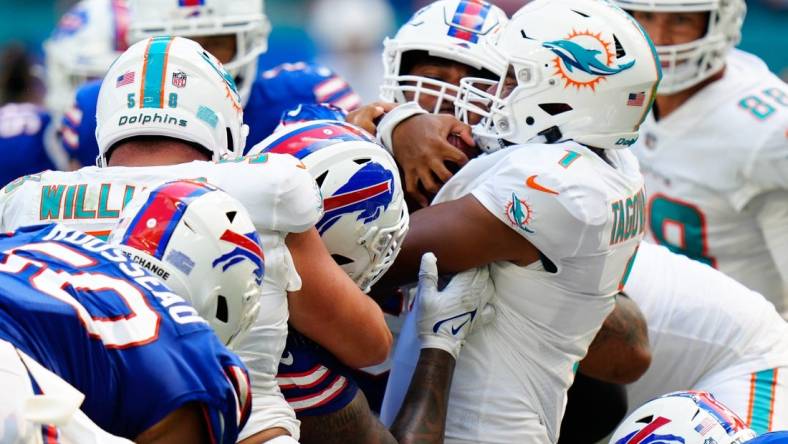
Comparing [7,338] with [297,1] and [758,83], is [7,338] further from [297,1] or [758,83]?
[297,1]

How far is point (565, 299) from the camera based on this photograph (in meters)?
2.97

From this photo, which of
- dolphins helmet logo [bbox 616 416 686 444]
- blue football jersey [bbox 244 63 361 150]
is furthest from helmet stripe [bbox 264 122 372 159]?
blue football jersey [bbox 244 63 361 150]

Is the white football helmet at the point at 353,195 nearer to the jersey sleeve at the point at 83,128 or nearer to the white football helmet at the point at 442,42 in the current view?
the white football helmet at the point at 442,42

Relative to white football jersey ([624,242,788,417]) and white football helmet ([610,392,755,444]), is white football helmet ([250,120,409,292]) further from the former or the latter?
white football jersey ([624,242,788,417])

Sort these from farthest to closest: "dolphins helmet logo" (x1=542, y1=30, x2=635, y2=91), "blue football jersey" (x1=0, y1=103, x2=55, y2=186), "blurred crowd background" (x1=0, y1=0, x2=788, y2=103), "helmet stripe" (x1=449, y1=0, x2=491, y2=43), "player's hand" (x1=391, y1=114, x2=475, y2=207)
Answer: "blurred crowd background" (x1=0, y1=0, x2=788, y2=103) → "blue football jersey" (x1=0, y1=103, x2=55, y2=186) → "helmet stripe" (x1=449, y1=0, x2=491, y2=43) → "player's hand" (x1=391, y1=114, x2=475, y2=207) → "dolphins helmet logo" (x1=542, y1=30, x2=635, y2=91)

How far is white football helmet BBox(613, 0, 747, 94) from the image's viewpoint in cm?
462

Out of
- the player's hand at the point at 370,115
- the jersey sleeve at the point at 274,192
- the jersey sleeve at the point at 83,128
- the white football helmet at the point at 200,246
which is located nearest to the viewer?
the white football helmet at the point at 200,246

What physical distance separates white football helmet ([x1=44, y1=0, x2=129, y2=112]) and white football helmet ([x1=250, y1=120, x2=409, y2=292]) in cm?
311

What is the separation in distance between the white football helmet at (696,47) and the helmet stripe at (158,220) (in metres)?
2.85

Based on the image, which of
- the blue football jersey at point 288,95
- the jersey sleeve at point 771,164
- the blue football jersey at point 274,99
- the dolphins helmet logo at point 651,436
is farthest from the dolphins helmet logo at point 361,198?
the jersey sleeve at point 771,164

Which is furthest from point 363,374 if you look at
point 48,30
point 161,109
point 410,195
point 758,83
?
point 48,30

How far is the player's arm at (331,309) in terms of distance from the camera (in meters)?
2.46

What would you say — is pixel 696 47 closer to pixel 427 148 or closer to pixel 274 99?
pixel 274 99

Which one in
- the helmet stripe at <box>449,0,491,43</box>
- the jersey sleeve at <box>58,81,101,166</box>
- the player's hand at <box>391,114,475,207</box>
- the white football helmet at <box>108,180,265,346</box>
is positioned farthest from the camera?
the jersey sleeve at <box>58,81,101,166</box>
